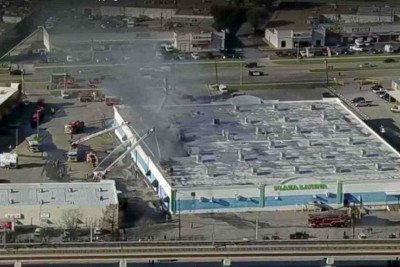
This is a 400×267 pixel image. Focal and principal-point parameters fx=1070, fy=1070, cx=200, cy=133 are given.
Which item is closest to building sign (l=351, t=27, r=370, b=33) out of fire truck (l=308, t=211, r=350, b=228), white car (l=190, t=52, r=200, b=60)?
white car (l=190, t=52, r=200, b=60)

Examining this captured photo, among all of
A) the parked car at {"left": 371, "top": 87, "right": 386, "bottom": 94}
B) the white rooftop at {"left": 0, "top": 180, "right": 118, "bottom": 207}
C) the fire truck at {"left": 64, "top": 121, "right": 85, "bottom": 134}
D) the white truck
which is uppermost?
the white truck

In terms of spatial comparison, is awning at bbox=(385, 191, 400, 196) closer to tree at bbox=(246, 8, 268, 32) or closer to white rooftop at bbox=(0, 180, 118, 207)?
white rooftop at bbox=(0, 180, 118, 207)

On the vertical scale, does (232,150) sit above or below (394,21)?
below

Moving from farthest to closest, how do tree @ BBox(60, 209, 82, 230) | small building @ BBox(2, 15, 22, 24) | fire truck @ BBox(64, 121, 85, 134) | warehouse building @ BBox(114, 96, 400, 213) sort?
1. small building @ BBox(2, 15, 22, 24)
2. fire truck @ BBox(64, 121, 85, 134)
3. warehouse building @ BBox(114, 96, 400, 213)
4. tree @ BBox(60, 209, 82, 230)

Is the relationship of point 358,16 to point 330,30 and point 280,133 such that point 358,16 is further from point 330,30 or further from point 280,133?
point 280,133

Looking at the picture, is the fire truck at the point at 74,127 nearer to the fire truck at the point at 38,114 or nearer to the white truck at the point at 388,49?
the fire truck at the point at 38,114

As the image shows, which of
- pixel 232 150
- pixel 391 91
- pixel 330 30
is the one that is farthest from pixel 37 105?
pixel 330 30

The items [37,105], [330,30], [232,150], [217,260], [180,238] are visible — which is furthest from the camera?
[330,30]
